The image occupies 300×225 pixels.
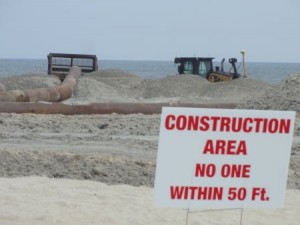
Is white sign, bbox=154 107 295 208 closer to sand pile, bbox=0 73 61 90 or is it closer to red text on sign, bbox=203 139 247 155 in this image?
red text on sign, bbox=203 139 247 155

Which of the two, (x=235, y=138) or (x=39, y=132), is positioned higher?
(x=235, y=138)

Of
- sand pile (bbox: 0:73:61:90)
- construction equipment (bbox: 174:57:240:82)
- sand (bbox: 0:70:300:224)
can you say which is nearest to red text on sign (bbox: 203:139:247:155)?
sand (bbox: 0:70:300:224)

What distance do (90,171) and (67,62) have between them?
37.1 metres

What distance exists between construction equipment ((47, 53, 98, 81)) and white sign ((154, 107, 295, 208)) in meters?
37.9

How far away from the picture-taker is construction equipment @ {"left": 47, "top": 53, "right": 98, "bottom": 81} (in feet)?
151

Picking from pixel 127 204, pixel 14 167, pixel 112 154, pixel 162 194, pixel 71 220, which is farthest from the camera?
pixel 112 154

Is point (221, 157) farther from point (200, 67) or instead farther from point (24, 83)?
point (200, 67)

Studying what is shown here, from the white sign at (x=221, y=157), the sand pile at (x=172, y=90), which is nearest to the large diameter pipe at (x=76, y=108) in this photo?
the sand pile at (x=172, y=90)

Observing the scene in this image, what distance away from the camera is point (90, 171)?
36.2 ft

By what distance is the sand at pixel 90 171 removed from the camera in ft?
27.9

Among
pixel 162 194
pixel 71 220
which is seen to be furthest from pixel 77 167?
pixel 162 194

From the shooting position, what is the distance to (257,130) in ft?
20.4

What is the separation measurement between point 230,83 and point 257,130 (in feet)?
89.7

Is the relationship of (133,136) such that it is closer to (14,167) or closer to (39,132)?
(39,132)
